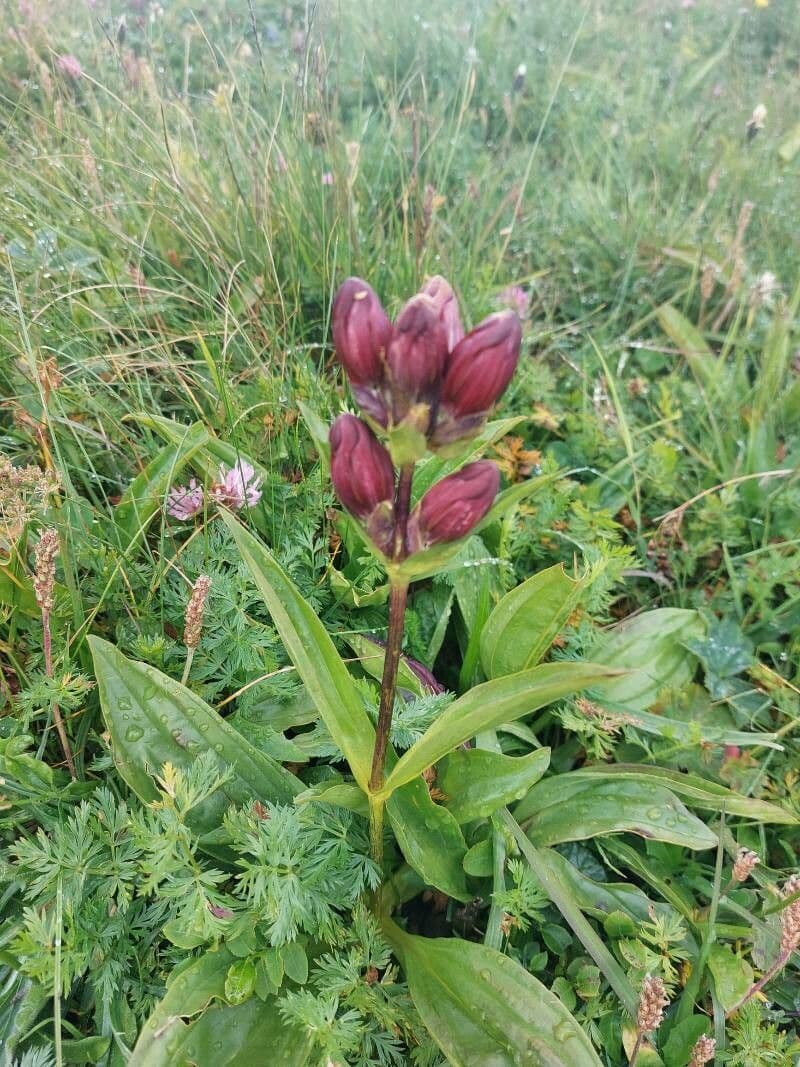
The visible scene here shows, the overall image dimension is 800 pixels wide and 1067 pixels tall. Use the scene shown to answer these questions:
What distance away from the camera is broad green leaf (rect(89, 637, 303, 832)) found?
116cm

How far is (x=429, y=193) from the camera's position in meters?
2.09

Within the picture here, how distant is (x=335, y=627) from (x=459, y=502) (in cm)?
72

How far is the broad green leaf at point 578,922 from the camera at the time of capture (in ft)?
3.84

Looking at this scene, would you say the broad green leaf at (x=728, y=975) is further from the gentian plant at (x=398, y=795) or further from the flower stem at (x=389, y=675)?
the flower stem at (x=389, y=675)

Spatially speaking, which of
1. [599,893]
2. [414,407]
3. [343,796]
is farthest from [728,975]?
[414,407]

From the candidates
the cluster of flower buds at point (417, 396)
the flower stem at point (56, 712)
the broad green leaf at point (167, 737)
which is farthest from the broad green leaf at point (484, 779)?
the flower stem at point (56, 712)

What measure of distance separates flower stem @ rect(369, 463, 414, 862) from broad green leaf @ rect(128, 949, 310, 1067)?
268 millimetres

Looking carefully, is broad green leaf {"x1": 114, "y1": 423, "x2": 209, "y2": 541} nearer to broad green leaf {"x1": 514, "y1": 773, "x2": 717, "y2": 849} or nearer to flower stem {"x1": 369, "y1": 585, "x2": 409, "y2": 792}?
flower stem {"x1": 369, "y1": 585, "x2": 409, "y2": 792}

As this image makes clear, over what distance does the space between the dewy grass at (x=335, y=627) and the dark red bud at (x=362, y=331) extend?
0.55 ft

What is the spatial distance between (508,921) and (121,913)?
0.59m

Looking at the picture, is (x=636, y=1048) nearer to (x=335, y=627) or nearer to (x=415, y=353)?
(x=335, y=627)

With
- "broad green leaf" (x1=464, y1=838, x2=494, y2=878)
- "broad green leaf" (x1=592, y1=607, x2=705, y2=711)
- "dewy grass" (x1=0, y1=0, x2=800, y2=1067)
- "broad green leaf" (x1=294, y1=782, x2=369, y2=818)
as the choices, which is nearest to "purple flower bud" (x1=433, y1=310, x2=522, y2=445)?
"dewy grass" (x1=0, y1=0, x2=800, y2=1067)

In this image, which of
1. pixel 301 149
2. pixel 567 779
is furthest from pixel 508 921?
pixel 301 149

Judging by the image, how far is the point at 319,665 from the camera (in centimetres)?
106
